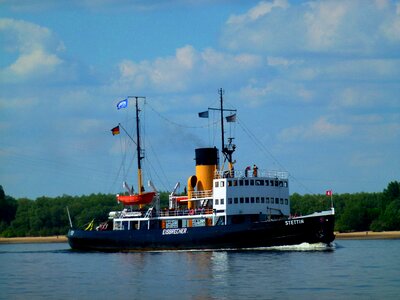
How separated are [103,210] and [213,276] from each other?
4161 inches

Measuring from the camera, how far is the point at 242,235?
8469 cm

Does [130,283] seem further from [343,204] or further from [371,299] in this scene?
[343,204]

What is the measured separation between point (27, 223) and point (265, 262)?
113648mm

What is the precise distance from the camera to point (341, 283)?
59.5 meters

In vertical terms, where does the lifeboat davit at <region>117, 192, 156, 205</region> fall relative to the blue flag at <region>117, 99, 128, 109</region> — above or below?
below

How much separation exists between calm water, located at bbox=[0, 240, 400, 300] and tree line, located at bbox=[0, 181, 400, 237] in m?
55.8

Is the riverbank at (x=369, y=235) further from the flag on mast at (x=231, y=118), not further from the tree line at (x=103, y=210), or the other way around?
the flag on mast at (x=231, y=118)

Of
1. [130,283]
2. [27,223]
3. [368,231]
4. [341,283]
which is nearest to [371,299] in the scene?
[341,283]

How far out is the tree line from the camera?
145 meters

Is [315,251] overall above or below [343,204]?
below

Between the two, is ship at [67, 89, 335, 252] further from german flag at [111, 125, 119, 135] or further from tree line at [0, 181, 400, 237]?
tree line at [0, 181, 400, 237]

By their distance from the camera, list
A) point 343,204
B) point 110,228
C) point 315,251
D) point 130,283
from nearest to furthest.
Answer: point 130,283
point 315,251
point 110,228
point 343,204

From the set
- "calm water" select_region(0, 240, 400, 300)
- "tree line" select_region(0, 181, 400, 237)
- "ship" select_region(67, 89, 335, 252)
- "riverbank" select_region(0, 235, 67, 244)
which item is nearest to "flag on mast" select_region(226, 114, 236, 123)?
"ship" select_region(67, 89, 335, 252)

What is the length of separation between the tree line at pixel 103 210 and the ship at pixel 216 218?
5259cm
